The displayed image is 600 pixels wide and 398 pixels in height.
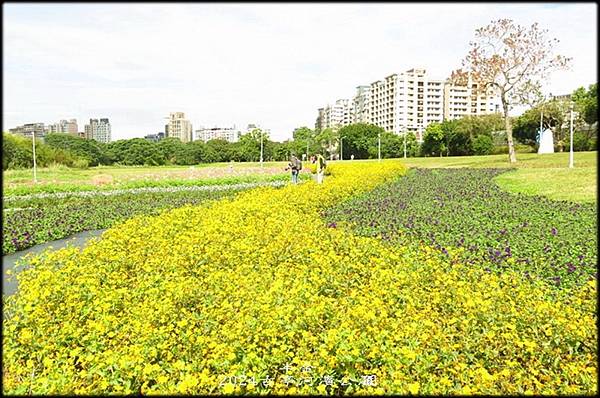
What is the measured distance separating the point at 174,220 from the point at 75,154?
32343 mm

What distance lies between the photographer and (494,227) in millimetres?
6781

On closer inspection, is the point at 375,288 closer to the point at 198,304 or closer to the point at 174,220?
the point at 198,304

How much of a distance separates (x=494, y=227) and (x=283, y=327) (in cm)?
474

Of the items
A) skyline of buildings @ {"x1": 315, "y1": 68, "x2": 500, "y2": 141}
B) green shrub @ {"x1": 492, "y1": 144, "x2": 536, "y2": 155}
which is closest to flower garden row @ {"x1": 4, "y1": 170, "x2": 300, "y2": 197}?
green shrub @ {"x1": 492, "y1": 144, "x2": 536, "y2": 155}

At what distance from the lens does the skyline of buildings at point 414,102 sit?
275 feet

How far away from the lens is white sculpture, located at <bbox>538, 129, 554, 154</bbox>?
30247mm

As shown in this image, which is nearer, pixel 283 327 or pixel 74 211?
pixel 283 327

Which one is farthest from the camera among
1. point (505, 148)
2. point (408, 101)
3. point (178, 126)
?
point (408, 101)

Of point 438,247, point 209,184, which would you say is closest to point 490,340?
point 438,247

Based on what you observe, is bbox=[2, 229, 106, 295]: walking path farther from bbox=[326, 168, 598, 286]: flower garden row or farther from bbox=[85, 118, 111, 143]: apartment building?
bbox=[85, 118, 111, 143]: apartment building

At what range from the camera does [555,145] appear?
113 feet

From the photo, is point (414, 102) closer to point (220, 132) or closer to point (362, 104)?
→ point (362, 104)

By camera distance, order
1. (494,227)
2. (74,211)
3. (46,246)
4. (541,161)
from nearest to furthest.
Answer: (494,227)
(46,246)
(74,211)
(541,161)

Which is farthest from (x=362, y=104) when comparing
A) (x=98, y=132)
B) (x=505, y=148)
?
(x=98, y=132)
